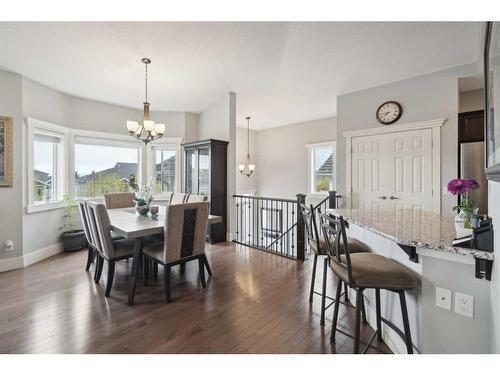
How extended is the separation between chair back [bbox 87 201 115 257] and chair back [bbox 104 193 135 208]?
1.42 meters

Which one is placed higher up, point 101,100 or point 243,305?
point 101,100

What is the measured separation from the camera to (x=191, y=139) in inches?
213

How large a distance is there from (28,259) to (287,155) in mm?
5889

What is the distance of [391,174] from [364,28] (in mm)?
2396

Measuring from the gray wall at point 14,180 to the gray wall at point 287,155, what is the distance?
553 cm

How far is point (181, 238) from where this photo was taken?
7.85 ft

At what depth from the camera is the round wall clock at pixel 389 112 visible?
3.83 metres

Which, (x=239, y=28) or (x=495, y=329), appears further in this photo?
(x=239, y=28)

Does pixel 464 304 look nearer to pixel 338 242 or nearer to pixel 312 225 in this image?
pixel 338 242

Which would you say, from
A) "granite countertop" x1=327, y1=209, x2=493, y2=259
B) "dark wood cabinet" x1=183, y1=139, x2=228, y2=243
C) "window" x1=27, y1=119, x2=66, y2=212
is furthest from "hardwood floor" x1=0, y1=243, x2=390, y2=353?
"dark wood cabinet" x1=183, y1=139, x2=228, y2=243

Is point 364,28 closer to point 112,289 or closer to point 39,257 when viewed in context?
point 112,289

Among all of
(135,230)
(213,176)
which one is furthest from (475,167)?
(135,230)

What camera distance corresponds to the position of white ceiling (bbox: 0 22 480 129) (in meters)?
2.44

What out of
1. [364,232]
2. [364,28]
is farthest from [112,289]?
[364,28]
